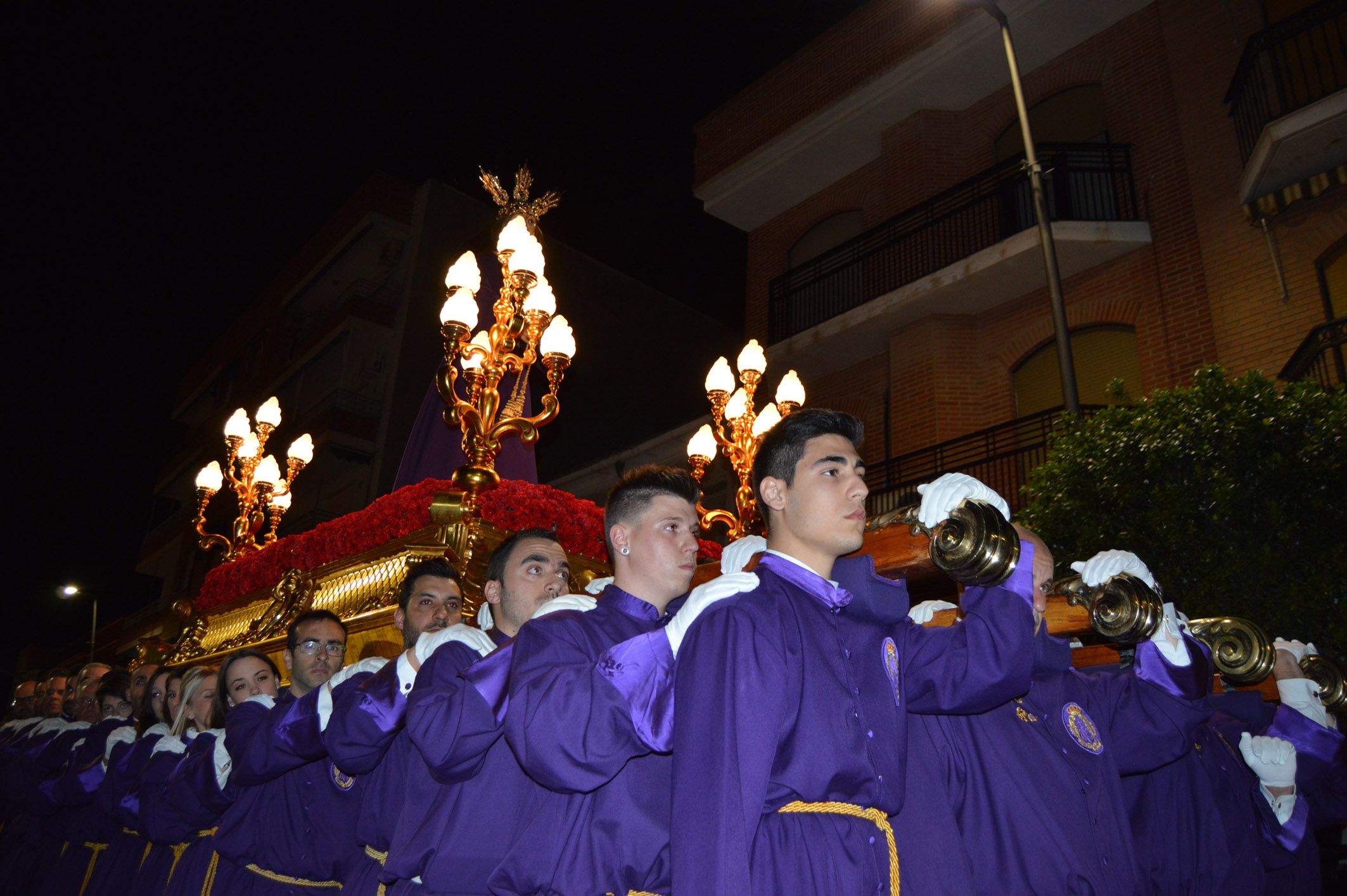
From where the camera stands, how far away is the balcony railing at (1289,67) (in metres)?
10.2

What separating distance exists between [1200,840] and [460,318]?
5.19 m

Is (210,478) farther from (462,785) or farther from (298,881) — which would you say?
(462,785)

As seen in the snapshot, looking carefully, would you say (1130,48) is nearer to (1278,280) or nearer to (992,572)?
(1278,280)

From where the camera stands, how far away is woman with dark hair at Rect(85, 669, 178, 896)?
5.59m

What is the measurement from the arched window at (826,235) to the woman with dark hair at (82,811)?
38.6 ft

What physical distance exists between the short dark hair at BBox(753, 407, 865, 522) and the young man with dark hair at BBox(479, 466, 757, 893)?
412 millimetres

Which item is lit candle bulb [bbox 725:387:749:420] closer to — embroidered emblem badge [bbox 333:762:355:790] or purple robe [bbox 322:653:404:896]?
embroidered emblem badge [bbox 333:762:355:790]

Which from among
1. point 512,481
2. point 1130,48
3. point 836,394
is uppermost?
point 1130,48

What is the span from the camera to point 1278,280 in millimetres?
10211

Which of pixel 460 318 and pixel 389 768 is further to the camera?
pixel 460 318

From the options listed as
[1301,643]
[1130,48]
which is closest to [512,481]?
[1301,643]

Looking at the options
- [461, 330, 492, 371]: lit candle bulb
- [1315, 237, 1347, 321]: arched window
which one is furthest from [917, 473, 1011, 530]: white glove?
[1315, 237, 1347, 321]: arched window

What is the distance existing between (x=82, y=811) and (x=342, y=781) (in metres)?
3.56

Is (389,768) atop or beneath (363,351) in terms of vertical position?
beneath
